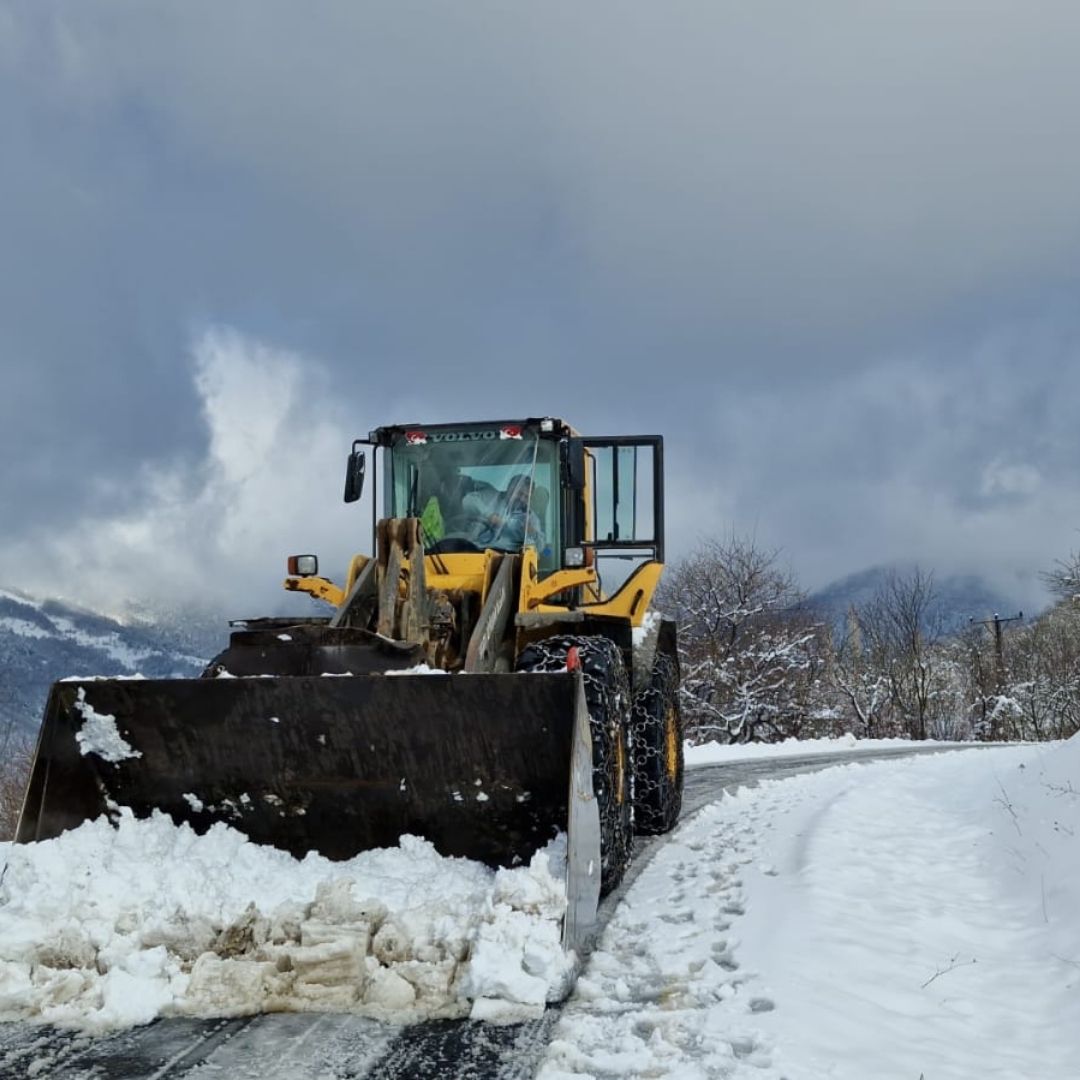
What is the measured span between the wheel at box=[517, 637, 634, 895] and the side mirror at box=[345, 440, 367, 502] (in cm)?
240

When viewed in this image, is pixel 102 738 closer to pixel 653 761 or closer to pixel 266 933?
pixel 266 933

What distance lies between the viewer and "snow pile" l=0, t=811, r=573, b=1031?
362 cm

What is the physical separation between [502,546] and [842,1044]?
4.14 m

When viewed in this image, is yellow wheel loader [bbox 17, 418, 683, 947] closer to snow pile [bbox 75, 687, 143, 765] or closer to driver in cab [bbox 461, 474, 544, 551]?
snow pile [bbox 75, 687, 143, 765]

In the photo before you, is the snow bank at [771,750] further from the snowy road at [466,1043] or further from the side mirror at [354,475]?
the snowy road at [466,1043]

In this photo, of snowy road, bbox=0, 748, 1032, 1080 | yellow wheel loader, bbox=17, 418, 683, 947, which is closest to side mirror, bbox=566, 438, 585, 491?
yellow wheel loader, bbox=17, 418, 683, 947

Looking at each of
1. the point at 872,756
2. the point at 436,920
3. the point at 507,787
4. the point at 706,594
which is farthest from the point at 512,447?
the point at 706,594

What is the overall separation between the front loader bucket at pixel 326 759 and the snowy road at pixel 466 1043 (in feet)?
2.81

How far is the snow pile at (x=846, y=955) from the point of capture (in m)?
3.24

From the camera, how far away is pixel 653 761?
684cm

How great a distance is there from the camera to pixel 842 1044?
3.27 m

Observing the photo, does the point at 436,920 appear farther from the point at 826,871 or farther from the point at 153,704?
the point at 826,871

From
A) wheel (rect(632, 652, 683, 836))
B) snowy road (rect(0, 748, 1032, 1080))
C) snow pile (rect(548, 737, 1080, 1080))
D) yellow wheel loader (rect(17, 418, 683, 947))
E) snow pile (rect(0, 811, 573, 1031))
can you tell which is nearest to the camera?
snowy road (rect(0, 748, 1032, 1080))

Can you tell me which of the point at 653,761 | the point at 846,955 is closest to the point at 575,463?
the point at 653,761
